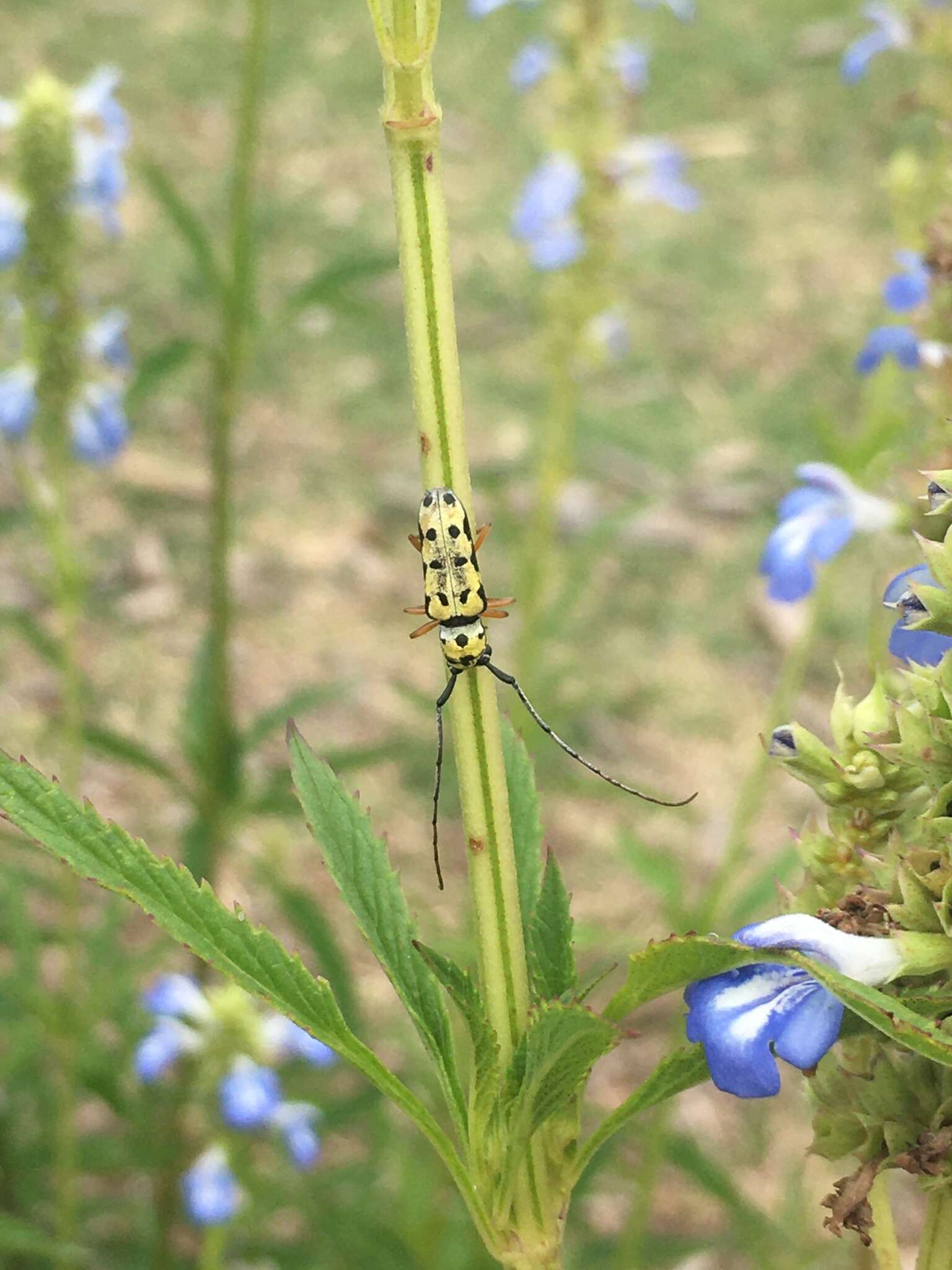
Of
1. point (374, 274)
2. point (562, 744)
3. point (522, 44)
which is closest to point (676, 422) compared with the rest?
point (522, 44)

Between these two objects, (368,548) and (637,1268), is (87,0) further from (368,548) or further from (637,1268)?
(637,1268)

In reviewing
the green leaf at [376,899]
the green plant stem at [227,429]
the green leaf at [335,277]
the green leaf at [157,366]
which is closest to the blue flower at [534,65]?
the green plant stem at [227,429]

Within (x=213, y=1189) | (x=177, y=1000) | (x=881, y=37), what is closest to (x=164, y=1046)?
(x=177, y=1000)

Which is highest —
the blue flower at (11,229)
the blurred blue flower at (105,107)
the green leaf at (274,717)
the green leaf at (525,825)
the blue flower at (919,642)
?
the blurred blue flower at (105,107)

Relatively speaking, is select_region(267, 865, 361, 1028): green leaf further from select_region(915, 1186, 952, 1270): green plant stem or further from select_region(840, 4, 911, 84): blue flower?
select_region(840, 4, 911, 84): blue flower

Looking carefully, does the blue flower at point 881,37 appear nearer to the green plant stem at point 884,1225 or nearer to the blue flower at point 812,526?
the blue flower at point 812,526

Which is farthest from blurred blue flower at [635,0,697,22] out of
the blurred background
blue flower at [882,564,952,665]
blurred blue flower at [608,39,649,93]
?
blue flower at [882,564,952,665]
